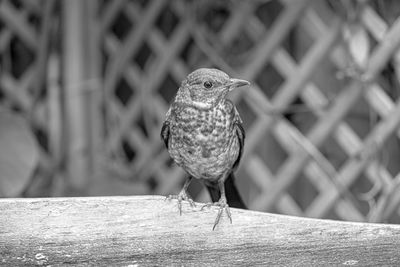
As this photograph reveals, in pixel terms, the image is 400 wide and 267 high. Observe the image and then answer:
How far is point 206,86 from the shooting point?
1.49m

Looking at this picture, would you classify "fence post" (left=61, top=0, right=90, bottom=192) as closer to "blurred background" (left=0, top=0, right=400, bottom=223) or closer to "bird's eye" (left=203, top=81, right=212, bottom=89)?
"blurred background" (left=0, top=0, right=400, bottom=223)

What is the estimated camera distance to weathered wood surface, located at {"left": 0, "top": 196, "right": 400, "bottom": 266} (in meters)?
1.06

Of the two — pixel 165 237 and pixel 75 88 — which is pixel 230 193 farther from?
pixel 75 88

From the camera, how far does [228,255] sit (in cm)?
110

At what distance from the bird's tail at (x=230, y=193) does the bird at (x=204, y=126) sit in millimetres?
66

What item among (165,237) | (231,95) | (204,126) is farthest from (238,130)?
(231,95)

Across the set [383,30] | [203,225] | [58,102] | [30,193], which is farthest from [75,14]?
[203,225]

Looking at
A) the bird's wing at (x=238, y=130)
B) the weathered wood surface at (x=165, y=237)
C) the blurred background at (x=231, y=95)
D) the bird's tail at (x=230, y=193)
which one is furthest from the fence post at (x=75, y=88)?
the weathered wood surface at (x=165, y=237)

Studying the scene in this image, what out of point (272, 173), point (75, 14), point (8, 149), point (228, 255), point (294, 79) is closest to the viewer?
point (228, 255)

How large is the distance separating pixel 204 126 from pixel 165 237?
0.46 meters

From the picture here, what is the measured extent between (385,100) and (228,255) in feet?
4.02

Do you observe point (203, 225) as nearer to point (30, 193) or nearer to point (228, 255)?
point (228, 255)

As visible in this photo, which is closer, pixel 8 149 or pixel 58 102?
pixel 8 149

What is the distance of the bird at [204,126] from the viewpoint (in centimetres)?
149
